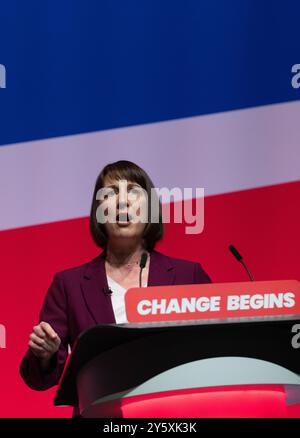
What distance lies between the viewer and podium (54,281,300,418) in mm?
1516

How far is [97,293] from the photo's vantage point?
1998mm

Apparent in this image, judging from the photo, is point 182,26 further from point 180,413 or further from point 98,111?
point 180,413

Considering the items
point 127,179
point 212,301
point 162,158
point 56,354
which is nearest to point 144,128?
point 162,158

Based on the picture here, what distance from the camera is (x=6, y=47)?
2.85 m

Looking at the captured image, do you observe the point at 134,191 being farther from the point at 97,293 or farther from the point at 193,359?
the point at 193,359

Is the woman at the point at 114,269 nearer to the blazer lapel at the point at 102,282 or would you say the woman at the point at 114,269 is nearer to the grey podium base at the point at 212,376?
the blazer lapel at the point at 102,282

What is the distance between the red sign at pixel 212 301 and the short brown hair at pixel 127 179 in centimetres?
60

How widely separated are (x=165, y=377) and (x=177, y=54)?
169 centimetres

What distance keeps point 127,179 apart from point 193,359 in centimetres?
68

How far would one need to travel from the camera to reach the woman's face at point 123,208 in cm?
203

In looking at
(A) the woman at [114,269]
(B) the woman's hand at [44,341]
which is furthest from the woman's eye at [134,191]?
(B) the woman's hand at [44,341]

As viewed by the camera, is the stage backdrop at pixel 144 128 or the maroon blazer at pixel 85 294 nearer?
the maroon blazer at pixel 85 294
